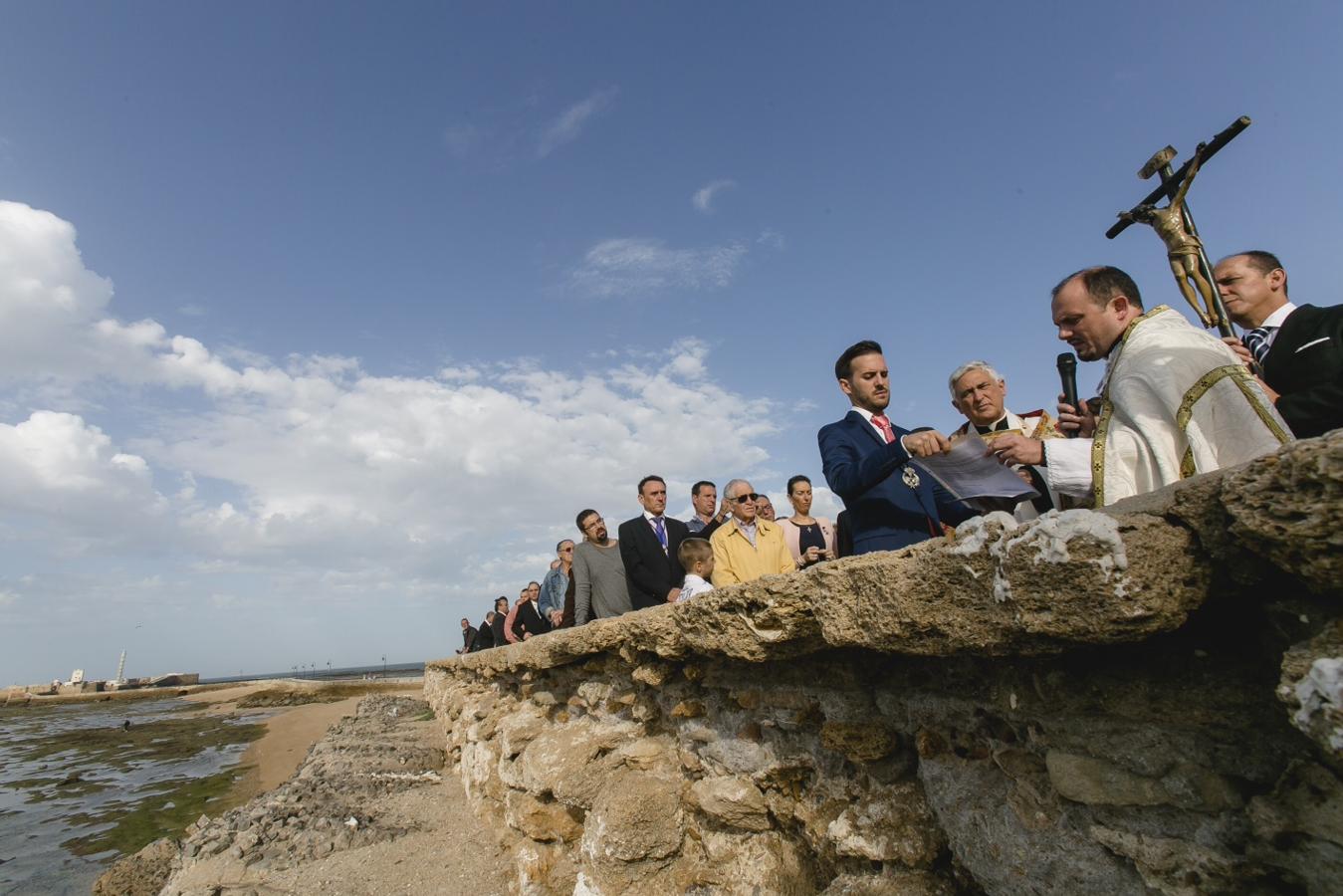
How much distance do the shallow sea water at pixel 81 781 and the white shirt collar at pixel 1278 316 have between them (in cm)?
979

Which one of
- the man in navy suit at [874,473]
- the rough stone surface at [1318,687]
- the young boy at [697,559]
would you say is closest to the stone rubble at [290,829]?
the young boy at [697,559]

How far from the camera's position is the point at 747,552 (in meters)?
4.05

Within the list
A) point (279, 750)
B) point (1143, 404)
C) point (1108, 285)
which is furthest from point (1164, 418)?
point (279, 750)

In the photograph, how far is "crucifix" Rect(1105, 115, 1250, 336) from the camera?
341 cm

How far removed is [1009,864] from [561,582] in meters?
7.98

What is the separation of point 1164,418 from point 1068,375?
825mm

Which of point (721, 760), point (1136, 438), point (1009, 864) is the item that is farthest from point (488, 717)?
point (1136, 438)

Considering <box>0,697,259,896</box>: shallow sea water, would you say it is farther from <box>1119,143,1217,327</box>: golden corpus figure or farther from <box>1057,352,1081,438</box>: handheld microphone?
<box>1119,143,1217,327</box>: golden corpus figure

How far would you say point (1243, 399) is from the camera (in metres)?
1.63

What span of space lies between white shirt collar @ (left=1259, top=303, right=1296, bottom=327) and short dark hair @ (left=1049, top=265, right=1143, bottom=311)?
2.43 feet

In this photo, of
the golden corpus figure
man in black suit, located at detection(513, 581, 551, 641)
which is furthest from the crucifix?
man in black suit, located at detection(513, 581, 551, 641)

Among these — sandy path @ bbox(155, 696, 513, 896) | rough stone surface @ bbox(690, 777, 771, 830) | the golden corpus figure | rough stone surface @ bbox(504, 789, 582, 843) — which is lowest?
sandy path @ bbox(155, 696, 513, 896)

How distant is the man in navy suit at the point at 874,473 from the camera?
285 cm

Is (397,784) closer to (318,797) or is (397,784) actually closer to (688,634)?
(318,797)
